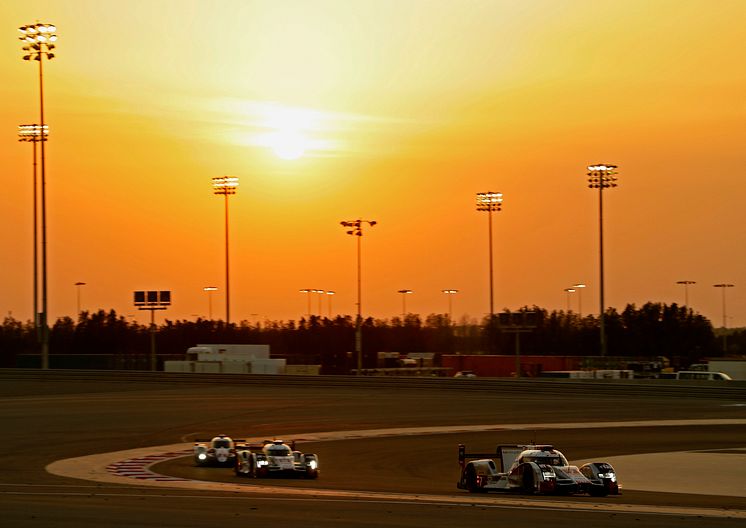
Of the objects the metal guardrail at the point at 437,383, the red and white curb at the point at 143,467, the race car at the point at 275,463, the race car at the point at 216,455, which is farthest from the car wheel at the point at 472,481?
the metal guardrail at the point at 437,383

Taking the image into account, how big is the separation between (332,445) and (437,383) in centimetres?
3307

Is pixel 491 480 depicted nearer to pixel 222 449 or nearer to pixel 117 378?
pixel 222 449

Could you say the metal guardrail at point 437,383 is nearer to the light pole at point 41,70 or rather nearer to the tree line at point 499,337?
the light pole at point 41,70

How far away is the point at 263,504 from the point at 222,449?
12850mm

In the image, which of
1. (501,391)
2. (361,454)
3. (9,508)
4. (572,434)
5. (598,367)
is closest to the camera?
(9,508)

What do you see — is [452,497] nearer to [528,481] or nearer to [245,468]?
[528,481]

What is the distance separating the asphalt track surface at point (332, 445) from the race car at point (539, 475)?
734 mm

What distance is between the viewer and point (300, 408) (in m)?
59.4

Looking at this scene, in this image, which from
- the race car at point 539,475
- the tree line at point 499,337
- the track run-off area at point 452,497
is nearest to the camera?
the track run-off area at point 452,497

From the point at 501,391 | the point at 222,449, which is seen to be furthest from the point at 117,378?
the point at 222,449

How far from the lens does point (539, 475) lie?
953 inches

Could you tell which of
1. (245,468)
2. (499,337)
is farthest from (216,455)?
(499,337)

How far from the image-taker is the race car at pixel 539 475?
79.0 feet

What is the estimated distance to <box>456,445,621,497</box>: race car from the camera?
24078 mm
